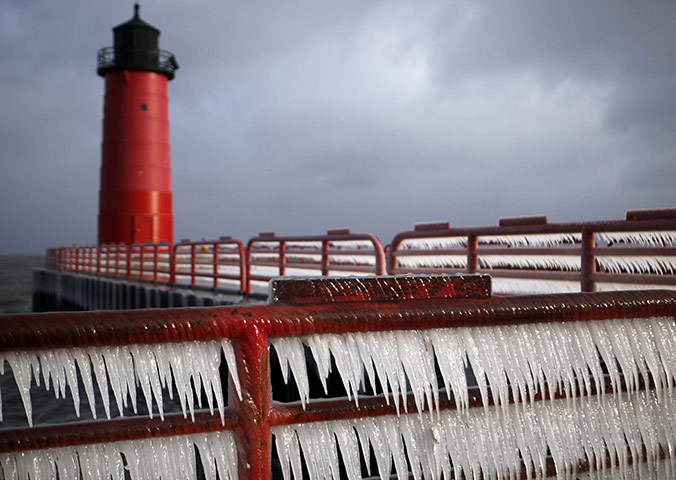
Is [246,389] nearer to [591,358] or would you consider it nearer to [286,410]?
[286,410]

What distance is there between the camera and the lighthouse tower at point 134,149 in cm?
2630

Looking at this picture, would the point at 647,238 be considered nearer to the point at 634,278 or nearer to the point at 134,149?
the point at 634,278

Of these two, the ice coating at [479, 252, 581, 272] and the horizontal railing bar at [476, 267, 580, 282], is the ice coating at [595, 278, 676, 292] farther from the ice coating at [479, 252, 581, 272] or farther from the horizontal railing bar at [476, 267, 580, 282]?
the ice coating at [479, 252, 581, 272]

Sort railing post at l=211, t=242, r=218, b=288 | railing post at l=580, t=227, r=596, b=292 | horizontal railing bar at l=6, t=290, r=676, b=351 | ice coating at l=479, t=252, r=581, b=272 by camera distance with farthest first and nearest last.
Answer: railing post at l=211, t=242, r=218, b=288 → ice coating at l=479, t=252, r=581, b=272 → railing post at l=580, t=227, r=596, b=292 → horizontal railing bar at l=6, t=290, r=676, b=351

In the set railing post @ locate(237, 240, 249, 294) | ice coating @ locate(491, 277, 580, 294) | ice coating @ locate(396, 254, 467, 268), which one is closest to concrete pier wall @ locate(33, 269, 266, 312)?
railing post @ locate(237, 240, 249, 294)

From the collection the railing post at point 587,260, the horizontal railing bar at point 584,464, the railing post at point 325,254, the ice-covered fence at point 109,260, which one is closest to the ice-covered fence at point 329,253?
the railing post at point 325,254

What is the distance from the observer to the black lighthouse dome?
27250 millimetres

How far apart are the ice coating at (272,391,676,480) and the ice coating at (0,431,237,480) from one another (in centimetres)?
14

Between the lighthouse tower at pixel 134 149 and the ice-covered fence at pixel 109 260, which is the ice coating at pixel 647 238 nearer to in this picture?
the ice-covered fence at pixel 109 260

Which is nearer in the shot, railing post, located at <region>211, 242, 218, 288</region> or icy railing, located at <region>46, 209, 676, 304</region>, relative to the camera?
icy railing, located at <region>46, 209, 676, 304</region>

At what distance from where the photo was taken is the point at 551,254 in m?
5.58

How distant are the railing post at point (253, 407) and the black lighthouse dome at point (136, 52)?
92.3 feet

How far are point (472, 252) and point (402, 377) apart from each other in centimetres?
515

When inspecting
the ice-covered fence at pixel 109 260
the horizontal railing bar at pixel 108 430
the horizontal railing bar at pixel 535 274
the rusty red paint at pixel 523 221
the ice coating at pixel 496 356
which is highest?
the ice-covered fence at pixel 109 260
